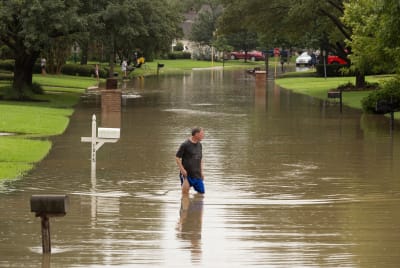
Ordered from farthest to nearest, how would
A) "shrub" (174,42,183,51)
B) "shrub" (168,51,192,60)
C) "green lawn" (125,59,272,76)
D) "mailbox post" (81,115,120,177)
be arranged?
"shrub" (174,42,183,51) → "shrub" (168,51,192,60) → "green lawn" (125,59,272,76) → "mailbox post" (81,115,120,177)

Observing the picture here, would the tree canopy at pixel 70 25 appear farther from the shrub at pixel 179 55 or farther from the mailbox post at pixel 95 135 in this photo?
the shrub at pixel 179 55

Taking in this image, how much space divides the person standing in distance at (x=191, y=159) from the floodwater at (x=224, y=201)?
1.02ft

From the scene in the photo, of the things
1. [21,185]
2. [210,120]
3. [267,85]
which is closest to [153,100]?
[210,120]

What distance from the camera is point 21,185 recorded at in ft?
60.5

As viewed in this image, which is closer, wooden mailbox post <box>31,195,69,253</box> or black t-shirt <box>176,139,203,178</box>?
wooden mailbox post <box>31,195,69,253</box>

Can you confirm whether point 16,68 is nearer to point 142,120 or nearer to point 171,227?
point 142,120

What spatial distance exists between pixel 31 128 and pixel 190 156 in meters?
13.9

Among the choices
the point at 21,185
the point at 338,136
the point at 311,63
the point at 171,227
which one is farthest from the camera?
the point at 311,63

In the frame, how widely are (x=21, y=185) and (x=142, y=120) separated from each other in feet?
55.1

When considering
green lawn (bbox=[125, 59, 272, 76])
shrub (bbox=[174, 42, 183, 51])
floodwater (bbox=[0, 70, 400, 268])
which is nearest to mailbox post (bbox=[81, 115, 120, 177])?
floodwater (bbox=[0, 70, 400, 268])

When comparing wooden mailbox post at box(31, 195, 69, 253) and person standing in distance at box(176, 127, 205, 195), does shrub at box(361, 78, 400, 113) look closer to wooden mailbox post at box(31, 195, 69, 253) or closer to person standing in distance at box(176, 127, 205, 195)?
person standing in distance at box(176, 127, 205, 195)

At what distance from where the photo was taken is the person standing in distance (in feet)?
54.9

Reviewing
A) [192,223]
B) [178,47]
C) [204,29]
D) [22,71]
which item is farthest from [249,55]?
[192,223]

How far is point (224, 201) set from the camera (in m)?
→ 16.8
